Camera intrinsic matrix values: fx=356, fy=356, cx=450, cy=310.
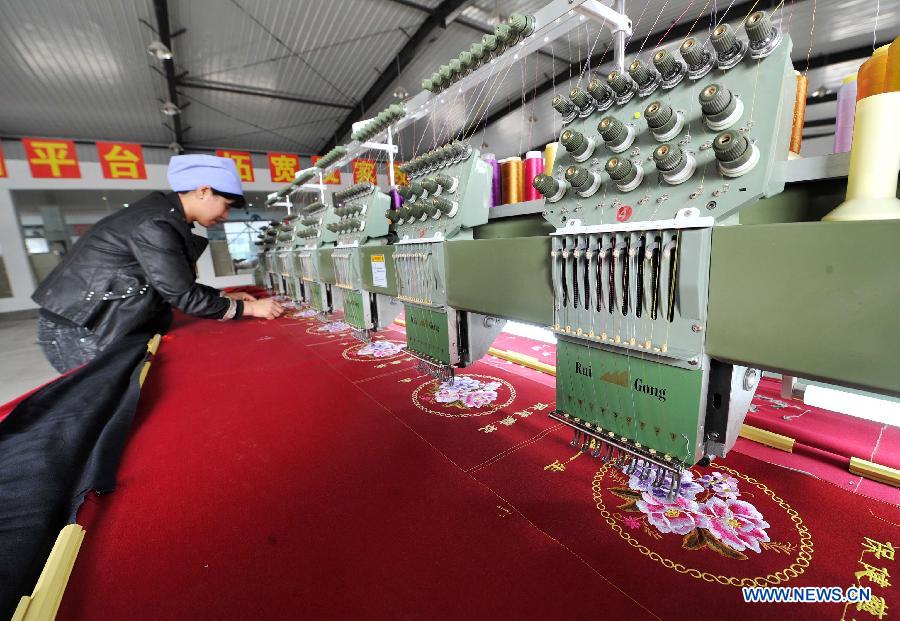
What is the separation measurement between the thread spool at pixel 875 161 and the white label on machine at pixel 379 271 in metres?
1.86

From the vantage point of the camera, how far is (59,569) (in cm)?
75

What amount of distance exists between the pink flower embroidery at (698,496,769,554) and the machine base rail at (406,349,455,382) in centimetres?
107

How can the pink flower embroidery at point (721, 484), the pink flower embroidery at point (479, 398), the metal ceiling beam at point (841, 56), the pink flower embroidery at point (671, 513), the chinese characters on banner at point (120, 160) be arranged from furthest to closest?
the chinese characters on banner at point (120, 160)
the metal ceiling beam at point (841, 56)
the pink flower embroidery at point (479, 398)
the pink flower embroidery at point (721, 484)
the pink flower embroidery at point (671, 513)

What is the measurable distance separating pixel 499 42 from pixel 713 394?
1.51 meters

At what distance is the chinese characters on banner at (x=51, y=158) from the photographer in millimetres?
7398

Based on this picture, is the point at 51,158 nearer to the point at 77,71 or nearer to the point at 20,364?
the point at 77,71

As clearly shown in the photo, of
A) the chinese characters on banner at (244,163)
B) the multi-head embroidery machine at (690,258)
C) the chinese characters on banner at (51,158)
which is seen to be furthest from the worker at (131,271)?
the chinese characters on banner at (51,158)

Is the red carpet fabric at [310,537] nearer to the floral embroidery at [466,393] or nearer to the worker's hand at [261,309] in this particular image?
the floral embroidery at [466,393]

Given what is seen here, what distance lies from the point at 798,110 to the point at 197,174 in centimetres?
320

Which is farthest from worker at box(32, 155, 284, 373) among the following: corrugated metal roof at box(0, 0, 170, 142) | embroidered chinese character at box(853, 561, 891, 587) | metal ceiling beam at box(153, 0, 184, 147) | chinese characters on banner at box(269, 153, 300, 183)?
chinese characters on banner at box(269, 153, 300, 183)

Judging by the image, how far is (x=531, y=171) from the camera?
5.59ft

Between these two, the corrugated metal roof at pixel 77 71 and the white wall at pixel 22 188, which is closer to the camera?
the corrugated metal roof at pixel 77 71

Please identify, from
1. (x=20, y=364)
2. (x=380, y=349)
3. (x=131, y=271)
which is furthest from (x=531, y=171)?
(x=20, y=364)

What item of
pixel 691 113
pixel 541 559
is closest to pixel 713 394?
pixel 541 559
